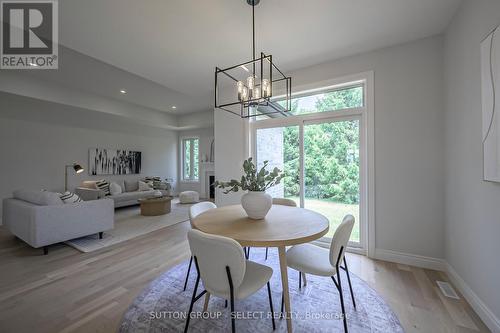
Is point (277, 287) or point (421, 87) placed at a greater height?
point (421, 87)

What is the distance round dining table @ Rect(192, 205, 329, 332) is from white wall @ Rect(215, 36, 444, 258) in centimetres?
141

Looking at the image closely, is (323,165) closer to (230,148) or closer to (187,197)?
(230,148)

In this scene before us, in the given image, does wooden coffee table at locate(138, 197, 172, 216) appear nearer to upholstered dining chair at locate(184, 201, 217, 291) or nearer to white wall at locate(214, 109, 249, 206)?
white wall at locate(214, 109, 249, 206)

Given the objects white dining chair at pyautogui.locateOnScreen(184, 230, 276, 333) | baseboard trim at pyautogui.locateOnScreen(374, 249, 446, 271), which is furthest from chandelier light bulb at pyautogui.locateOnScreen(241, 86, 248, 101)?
baseboard trim at pyautogui.locateOnScreen(374, 249, 446, 271)

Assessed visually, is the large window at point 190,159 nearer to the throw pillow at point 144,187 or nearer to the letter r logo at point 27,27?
the throw pillow at point 144,187

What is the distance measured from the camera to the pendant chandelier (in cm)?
175

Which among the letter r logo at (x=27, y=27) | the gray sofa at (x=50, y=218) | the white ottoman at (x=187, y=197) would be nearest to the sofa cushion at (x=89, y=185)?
the gray sofa at (x=50, y=218)

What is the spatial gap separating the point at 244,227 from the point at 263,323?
79 centimetres

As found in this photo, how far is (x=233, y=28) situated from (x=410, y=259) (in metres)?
3.49

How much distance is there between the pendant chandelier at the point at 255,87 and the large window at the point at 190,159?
451cm

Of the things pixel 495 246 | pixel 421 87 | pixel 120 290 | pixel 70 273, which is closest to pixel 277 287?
pixel 120 290

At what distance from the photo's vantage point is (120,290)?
1975 mm

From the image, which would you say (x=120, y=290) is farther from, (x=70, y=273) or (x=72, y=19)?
(x=72, y=19)

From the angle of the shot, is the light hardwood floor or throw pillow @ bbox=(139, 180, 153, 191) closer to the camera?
the light hardwood floor
